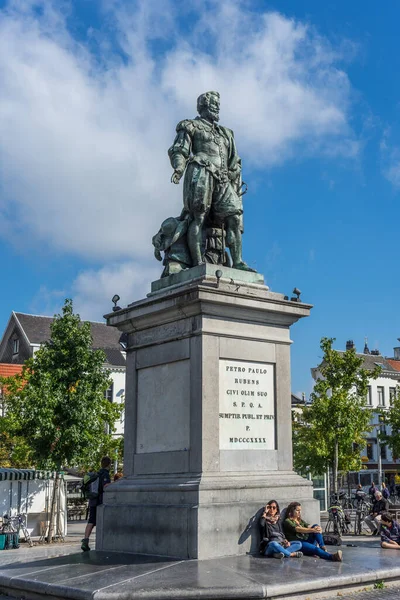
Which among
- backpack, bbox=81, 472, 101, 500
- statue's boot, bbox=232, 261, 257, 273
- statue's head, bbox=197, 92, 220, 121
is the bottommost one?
A: backpack, bbox=81, 472, 101, 500

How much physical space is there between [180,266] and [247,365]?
210cm

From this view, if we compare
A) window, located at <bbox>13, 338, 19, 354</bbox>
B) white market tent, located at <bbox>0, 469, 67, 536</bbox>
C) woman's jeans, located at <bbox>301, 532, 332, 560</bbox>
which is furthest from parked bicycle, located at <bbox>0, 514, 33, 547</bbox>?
window, located at <bbox>13, 338, 19, 354</bbox>

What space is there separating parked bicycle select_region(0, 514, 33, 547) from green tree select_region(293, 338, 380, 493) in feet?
53.4

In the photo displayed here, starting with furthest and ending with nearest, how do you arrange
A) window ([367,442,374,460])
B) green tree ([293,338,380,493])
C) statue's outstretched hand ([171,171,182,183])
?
window ([367,442,374,460]), green tree ([293,338,380,493]), statue's outstretched hand ([171,171,182,183])

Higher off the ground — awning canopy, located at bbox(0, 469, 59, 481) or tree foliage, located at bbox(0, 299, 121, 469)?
tree foliage, located at bbox(0, 299, 121, 469)

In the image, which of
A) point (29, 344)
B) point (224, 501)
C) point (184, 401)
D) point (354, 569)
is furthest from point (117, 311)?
point (29, 344)

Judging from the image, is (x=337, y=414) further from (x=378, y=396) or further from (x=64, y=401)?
(x=378, y=396)

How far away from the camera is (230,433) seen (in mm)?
10414

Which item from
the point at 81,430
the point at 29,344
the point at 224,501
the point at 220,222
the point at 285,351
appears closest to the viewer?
the point at 224,501

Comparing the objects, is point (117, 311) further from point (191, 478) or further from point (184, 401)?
point (191, 478)

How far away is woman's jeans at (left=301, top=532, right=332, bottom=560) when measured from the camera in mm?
9609

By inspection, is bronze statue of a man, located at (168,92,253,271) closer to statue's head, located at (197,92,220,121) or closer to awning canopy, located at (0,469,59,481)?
statue's head, located at (197,92,220,121)

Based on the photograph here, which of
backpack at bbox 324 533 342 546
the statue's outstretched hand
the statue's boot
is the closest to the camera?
backpack at bbox 324 533 342 546

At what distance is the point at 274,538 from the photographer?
381 inches
